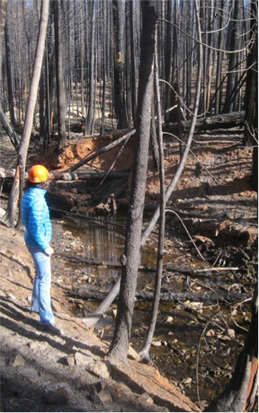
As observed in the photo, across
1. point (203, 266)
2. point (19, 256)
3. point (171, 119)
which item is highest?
point (171, 119)

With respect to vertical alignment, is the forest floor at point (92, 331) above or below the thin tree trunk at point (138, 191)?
below

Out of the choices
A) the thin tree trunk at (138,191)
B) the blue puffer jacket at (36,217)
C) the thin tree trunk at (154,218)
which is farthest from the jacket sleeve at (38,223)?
the thin tree trunk at (154,218)

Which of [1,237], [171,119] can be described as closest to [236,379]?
[1,237]

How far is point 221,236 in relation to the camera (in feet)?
36.0

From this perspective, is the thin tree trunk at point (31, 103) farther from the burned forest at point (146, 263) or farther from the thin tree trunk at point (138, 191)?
the thin tree trunk at point (138, 191)

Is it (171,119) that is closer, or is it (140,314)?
(140,314)

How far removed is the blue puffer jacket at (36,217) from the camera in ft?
15.9

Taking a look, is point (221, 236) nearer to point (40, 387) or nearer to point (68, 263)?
point (68, 263)

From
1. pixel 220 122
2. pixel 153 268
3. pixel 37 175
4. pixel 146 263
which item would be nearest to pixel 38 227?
pixel 37 175

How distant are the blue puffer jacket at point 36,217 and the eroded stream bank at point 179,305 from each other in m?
1.89

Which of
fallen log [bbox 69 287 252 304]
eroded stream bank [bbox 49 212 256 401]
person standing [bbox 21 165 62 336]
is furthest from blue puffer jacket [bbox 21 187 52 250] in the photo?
fallen log [bbox 69 287 252 304]

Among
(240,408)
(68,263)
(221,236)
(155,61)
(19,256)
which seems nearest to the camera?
(240,408)

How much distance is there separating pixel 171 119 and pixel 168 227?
605cm

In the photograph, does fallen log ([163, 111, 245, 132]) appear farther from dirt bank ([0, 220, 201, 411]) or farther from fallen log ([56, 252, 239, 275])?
dirt bank ([0, 220, 201, 411])
